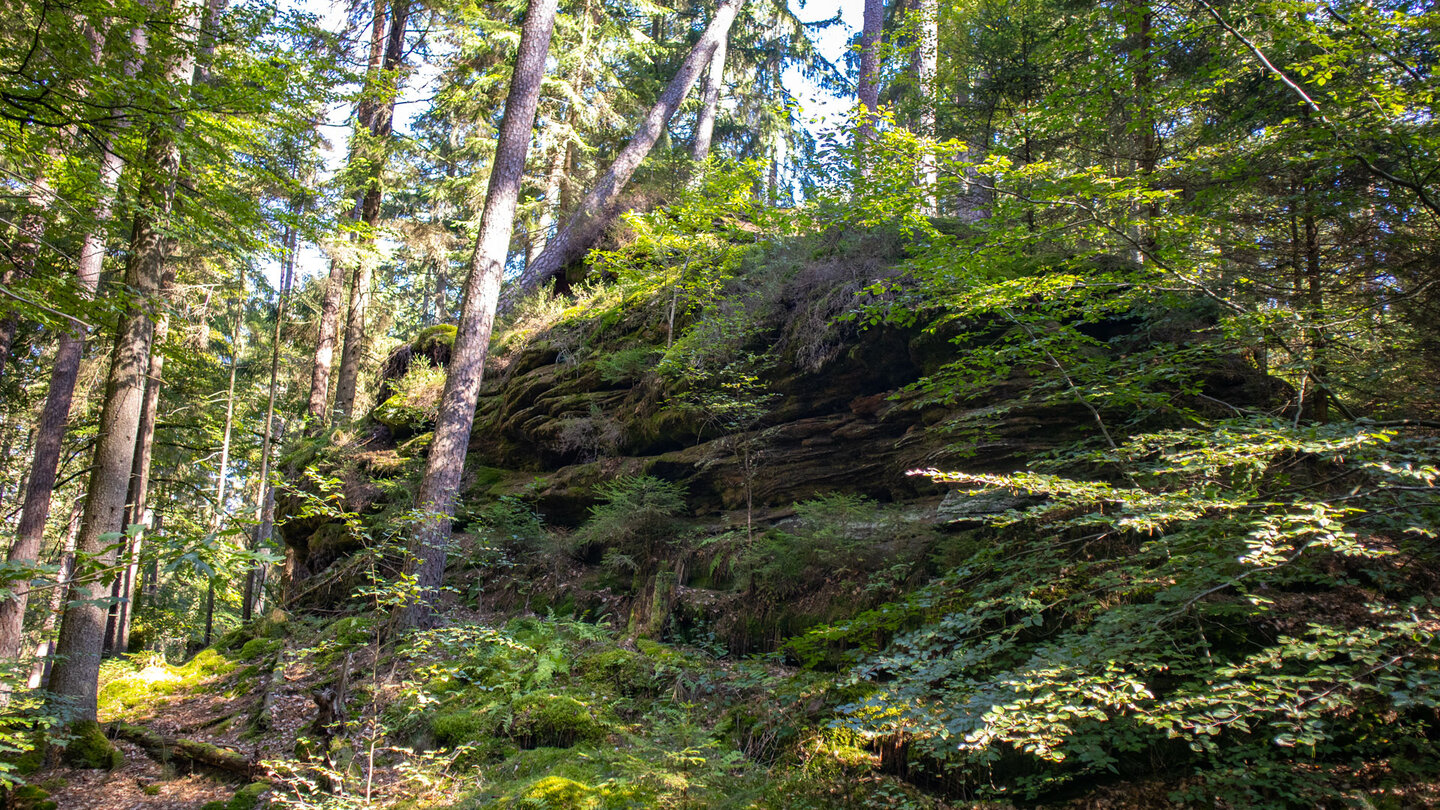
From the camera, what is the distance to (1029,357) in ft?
20.1

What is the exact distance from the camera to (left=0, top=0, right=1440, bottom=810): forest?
13.2ft

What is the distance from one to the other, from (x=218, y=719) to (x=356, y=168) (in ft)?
31.6

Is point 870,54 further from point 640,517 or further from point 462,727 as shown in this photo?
point 462,727

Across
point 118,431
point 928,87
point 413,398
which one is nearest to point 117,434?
point 118,431

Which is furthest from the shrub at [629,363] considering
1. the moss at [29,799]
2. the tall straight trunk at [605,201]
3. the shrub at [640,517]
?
the moss at [29,799]

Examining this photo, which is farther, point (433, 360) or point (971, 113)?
point (433, 360)

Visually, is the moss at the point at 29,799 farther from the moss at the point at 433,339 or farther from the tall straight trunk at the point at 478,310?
the moss at the point at 433,339

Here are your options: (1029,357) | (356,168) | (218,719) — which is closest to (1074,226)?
(1029,357)

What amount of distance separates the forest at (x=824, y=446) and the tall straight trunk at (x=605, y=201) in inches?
6.2

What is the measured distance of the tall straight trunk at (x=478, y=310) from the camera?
324 inches

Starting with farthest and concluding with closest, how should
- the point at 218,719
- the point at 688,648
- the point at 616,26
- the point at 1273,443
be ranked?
the point at 616,26 < the point at 218,719 < the point at 688,648 < the point at 1273,443

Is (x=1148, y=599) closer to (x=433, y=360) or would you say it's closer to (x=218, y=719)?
(x=218, y=719)

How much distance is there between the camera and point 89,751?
7.34 metres

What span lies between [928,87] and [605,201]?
22.9 feet
